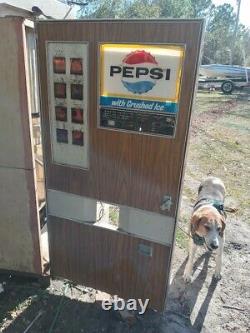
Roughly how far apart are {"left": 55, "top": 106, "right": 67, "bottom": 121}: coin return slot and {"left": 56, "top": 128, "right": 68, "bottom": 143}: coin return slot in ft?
0.34

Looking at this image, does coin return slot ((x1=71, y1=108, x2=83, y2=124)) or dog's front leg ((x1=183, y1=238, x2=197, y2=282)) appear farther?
dog's front leg ((x1=183, y1=238, x2=197, y2=282))

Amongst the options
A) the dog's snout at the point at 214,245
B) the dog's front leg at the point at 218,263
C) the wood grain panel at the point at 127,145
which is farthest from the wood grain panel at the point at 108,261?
the dog's front leg at the point at 218,263

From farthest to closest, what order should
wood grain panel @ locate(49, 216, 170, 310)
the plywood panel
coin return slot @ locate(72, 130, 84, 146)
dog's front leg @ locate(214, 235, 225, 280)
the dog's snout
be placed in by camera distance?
dog's front leg @ locate(214, 235, 225, 280) < the dog's snout < wood grain panel @ locate(49, 216, 170, 310) < coin return slot @ locate(72, 130, 84, 146) < the plywood panel

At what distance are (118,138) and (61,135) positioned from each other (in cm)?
56

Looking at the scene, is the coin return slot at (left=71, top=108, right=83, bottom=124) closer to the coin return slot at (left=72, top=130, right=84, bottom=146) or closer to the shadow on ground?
the coin return slot at (left=72, top=130, right=84, bottom=146)

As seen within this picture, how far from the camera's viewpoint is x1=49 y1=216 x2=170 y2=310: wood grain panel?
2.99 m

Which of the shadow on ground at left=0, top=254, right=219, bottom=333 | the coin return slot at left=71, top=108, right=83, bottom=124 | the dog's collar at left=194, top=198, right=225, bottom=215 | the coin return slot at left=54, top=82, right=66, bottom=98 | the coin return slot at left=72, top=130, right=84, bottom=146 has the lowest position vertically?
the shadow on ground at left=0, top=254, right=219, bottom=333

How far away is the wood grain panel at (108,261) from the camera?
2.99m

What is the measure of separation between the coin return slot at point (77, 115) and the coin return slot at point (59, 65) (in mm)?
326

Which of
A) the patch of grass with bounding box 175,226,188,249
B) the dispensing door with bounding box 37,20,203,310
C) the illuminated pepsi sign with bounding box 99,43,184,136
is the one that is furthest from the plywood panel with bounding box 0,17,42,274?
the patch of grass with bounding box 175,226,188,249

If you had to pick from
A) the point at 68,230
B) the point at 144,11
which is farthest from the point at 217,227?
the point at 144,11

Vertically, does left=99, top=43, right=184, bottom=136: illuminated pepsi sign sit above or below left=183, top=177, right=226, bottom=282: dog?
above

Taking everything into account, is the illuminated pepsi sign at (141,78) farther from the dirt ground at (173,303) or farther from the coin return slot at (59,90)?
the dirt ground at (173,303)

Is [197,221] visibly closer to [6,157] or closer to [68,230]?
[68,230]
